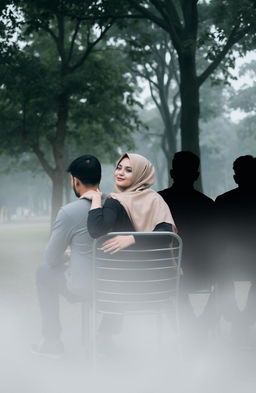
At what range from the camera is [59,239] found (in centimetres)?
471

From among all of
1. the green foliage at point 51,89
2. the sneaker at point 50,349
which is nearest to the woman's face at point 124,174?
the sneaker at point 50,349

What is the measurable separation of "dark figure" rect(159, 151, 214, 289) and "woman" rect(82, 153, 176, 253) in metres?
0.74

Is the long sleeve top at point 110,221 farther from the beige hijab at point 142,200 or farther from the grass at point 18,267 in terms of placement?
the grass at point 18,267

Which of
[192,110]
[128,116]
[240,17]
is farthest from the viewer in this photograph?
[128,116]

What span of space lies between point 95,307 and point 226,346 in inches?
58.1

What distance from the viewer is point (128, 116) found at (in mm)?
23359

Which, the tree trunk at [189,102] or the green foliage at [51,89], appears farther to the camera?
the green foliage at [51,89]

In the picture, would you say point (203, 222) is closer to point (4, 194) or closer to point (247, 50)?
point (247, 50)

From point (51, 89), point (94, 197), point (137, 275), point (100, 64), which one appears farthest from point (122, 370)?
point (100, 64)

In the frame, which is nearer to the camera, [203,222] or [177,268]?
[177,268]

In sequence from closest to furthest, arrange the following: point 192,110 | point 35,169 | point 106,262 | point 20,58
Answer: point 106,262, point 192,110, point 20,58, point 35,169

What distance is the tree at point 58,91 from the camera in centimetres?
1830

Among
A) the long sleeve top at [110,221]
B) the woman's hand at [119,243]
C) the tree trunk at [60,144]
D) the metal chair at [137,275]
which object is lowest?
the metal chair at [137,275]

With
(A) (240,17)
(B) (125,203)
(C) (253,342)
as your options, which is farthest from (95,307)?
(A) (240,17)
